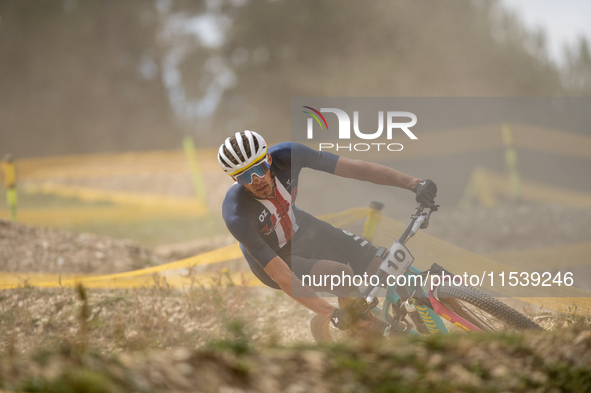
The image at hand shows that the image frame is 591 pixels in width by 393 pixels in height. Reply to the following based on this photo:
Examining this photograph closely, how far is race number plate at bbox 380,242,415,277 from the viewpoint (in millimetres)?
3504

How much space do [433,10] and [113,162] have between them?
43.9ft

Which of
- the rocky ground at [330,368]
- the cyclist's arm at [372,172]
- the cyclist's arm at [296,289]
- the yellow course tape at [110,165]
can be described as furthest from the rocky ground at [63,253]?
the yellow course tape at [110,165]

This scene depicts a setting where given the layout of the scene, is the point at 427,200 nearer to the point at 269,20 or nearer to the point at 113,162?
the point at 113,162

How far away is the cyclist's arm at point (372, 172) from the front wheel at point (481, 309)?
873mm

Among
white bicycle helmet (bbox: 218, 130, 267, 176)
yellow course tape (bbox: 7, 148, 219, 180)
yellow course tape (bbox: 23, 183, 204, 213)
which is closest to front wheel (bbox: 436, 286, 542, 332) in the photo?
white bicycle helmet (bbox: 218, 130, 267, 176)

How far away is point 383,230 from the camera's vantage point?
5.22 metres

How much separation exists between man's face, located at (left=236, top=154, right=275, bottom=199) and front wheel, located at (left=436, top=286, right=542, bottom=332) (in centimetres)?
153

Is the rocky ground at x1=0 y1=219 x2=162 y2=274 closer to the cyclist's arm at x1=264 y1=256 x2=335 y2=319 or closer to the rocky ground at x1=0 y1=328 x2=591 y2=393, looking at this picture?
the cyclist's arm at x1=264 y1=256 x2=335 y2=319

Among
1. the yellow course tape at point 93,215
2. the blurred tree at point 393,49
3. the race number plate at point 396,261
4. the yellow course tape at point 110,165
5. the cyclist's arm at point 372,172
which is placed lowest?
the race number plate at point 396,261

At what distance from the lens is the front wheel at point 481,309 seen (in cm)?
330

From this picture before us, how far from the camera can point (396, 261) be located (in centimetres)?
353

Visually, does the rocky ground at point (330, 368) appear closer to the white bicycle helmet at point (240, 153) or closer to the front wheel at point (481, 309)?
the front wheel at point (481, 309)

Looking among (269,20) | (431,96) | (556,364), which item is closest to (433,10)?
(431,96)

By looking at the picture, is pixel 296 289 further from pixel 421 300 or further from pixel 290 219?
pixel 421 300
